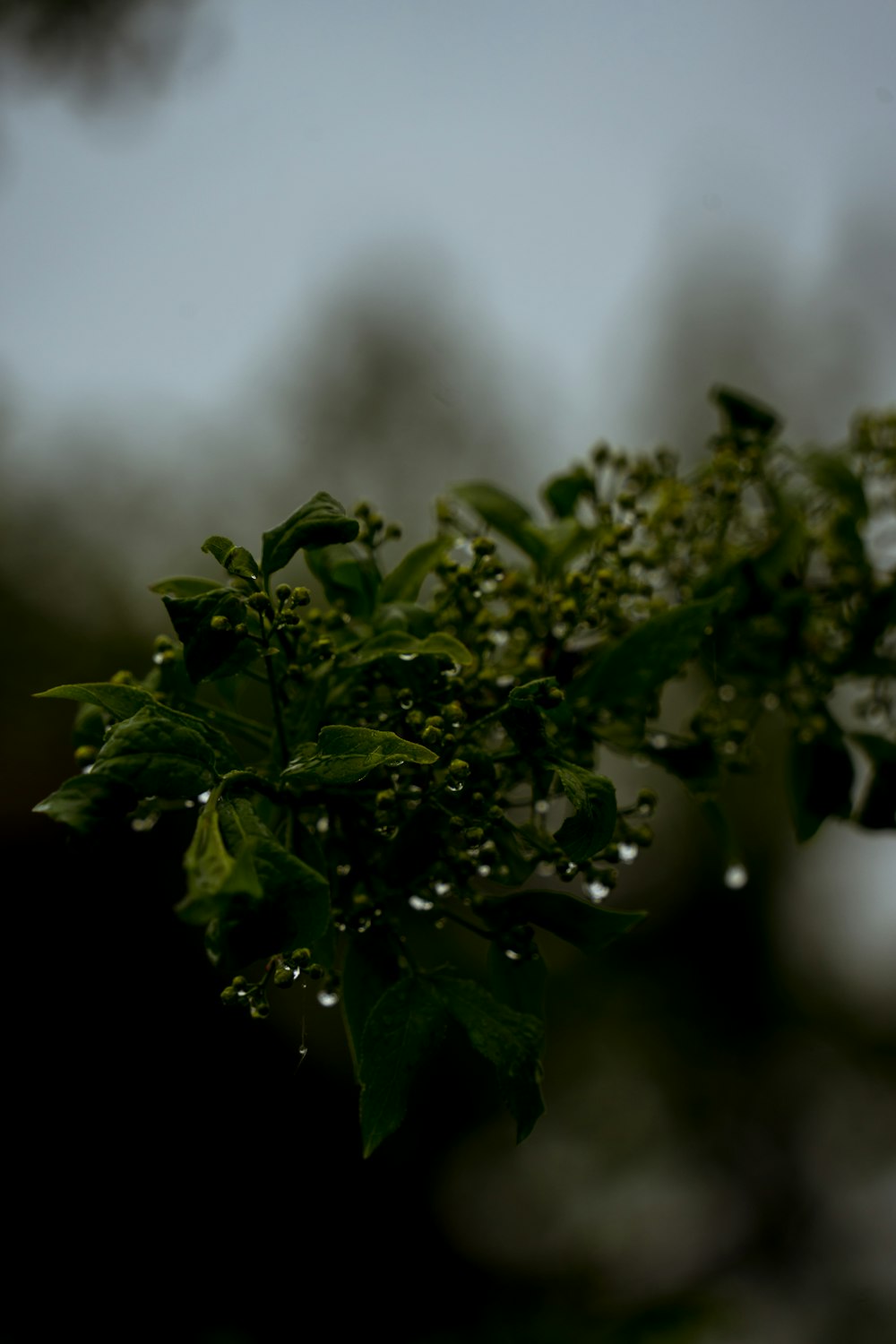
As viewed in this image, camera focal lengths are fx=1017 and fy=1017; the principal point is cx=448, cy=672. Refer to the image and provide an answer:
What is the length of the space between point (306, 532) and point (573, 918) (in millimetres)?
360

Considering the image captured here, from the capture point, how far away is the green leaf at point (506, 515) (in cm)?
103

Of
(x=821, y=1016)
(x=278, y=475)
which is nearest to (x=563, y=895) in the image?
(x=278, y=475)

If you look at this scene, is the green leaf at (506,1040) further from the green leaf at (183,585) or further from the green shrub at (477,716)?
the green leaf at (183,585)

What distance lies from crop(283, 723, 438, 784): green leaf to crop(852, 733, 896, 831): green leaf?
0.68m

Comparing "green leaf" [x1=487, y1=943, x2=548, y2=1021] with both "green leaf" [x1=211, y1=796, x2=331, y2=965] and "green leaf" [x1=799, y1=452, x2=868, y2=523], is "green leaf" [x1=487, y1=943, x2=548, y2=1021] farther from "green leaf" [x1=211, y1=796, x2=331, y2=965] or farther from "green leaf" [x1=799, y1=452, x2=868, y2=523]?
"green leaf" [x1=799, y1=452, x2=868, y2=523]

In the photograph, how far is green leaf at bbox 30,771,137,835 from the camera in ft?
1.89

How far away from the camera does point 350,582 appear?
2.93 feet

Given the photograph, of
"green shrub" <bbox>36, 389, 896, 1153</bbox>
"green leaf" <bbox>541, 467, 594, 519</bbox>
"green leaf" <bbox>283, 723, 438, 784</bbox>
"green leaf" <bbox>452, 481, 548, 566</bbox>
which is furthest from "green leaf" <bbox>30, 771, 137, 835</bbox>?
"green leaf" <bbox>541, 467, 594, 519</bbox>

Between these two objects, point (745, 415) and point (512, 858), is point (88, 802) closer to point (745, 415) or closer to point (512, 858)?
point (512, 858)

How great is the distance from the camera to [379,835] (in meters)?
0.79

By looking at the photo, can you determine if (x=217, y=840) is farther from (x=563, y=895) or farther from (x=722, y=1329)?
(x=722, y=1329)

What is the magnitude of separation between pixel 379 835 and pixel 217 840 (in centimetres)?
25

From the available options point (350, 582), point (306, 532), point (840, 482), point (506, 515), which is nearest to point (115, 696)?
point (306, 532)

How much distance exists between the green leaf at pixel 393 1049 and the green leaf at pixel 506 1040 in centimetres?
2
